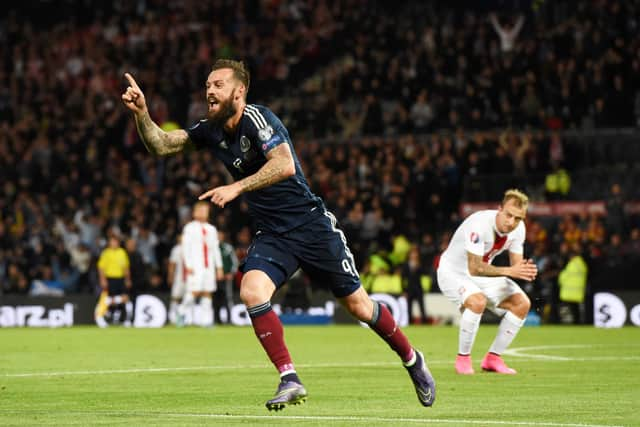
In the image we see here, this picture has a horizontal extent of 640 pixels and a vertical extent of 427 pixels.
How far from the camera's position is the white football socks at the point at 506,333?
14.3m

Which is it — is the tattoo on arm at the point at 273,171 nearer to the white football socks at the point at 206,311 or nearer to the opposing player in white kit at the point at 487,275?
the opposing player in white kit at the point at 487,275

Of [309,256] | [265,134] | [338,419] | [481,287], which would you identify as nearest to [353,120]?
Answer: [481,287]

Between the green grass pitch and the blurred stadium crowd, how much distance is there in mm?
8644

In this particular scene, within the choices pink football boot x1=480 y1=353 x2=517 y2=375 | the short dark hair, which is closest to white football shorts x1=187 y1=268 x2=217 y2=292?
pink football boot x1=480 y1=353 x2=517 y2=375

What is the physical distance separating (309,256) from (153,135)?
4.60ft

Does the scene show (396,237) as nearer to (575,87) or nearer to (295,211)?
(575,87)

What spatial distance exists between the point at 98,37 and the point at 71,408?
102 feet

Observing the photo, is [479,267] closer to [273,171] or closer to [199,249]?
[273,171]

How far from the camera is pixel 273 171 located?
9234mm

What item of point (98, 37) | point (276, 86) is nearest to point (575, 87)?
point (276, 86)

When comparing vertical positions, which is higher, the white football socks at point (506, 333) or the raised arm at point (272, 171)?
the raised arm at point (272, 171)

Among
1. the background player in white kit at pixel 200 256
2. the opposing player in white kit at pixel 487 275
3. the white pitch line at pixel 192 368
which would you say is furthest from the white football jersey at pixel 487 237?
the background player in white kit at pixel 200 256

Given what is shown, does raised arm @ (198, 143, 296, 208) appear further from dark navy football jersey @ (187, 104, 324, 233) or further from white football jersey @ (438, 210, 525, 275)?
white football jersey @ (438, 210, 525, 275)

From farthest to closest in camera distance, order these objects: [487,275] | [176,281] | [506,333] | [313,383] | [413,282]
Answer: [413,282] → [176,281] → [506,333] → [487,275] → [313,383]
